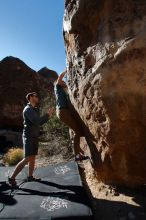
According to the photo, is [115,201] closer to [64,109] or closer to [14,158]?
[64,109]

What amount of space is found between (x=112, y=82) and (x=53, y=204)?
2159mm

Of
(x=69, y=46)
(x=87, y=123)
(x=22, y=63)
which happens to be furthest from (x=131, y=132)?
(x=22, y=63)

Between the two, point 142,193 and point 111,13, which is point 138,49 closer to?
point 111,13

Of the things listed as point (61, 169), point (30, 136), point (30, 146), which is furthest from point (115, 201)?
point (30, 136)

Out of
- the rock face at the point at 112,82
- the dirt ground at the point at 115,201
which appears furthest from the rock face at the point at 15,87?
the rock face at the point at 112,82

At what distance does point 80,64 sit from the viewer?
6.47 meters

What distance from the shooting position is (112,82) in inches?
222

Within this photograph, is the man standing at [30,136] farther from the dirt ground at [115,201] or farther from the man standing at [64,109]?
the dirt ground at [115,201]

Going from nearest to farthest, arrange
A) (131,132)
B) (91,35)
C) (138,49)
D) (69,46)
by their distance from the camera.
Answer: (138,49) → (131,132) → (91,35) → (69,46)

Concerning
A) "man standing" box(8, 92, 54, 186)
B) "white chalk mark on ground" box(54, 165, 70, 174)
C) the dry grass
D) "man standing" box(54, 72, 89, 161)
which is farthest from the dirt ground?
the dry grass

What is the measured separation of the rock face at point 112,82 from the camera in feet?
18.2

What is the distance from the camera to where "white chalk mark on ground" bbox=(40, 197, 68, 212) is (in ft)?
17.5

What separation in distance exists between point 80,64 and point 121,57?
44.3 inches

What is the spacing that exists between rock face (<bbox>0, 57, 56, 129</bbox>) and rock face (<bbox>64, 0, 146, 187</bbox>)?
1406cm
